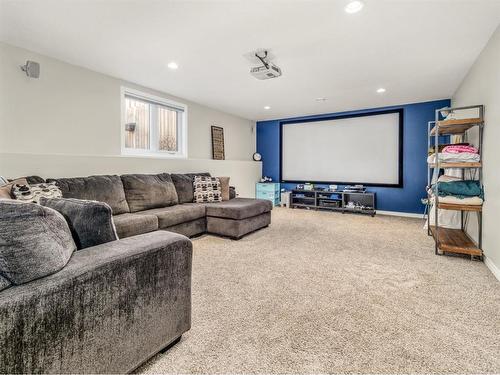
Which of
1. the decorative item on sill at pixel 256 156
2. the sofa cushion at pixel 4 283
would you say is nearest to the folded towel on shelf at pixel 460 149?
the sofa cushion at pixel 4 283

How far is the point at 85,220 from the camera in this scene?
1.25m

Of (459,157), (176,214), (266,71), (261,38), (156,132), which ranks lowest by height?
(176,214)

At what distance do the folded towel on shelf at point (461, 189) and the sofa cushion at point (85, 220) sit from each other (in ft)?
11.0

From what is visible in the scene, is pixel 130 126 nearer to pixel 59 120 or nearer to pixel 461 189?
pixel 59 120

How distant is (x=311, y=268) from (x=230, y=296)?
0.94m

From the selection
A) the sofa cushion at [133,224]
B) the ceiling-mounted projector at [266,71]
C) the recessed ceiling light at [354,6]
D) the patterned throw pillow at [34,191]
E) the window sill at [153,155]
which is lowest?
the sofa cushion at [133,224]

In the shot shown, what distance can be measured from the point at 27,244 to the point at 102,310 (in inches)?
15.0

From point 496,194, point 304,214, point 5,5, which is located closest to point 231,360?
point 496,194

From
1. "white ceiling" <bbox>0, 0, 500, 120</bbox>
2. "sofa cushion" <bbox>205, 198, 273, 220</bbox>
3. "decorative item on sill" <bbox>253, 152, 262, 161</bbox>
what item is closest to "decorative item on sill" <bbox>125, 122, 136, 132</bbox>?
"white ceiling" <bbox>0, 0, 500, 120</bbox>

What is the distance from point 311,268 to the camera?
254cm

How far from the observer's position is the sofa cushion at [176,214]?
10.2 feet

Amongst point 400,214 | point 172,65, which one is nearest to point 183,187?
point 172,65

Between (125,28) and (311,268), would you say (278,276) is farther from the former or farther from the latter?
(125,28)

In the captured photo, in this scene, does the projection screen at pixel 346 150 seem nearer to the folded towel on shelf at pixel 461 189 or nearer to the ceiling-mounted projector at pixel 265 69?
the folded towel on shelf at pixel 461 189
